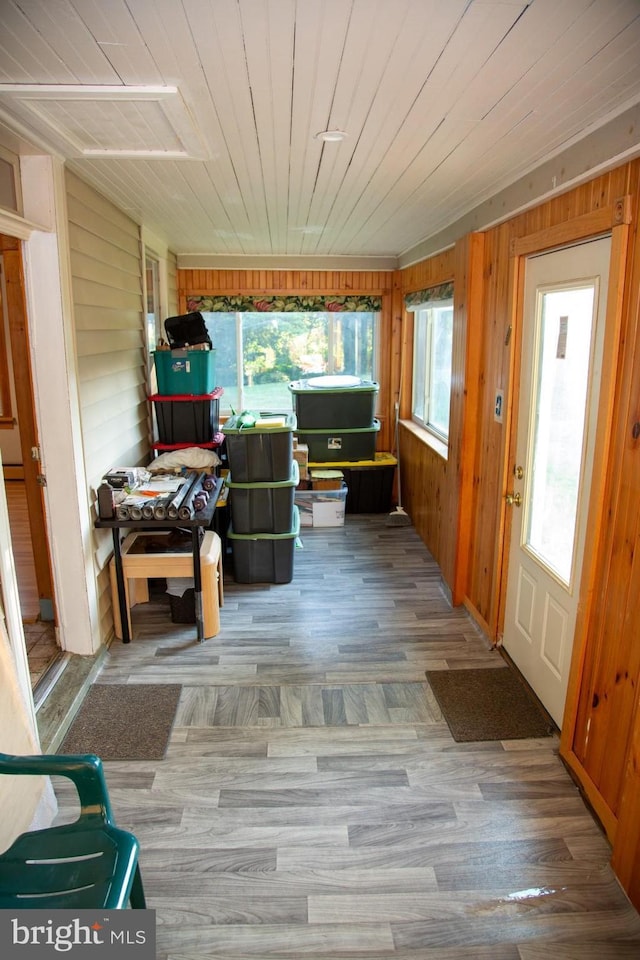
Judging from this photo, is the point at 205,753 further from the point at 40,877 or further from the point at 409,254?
the point at 409,254

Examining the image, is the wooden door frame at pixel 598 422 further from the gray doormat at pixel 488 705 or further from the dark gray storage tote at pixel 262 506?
the dark gray storage tote at pixel 262 506

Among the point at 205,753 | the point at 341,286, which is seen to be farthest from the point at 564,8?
the point at 341,286

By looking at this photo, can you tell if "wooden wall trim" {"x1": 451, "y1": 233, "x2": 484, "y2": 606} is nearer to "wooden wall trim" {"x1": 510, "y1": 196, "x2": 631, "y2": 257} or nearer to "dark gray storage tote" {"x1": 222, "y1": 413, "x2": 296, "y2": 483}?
"wooden wall trim" {"x1": 510, "y1": 196, "x2": 631, "y2": 257}

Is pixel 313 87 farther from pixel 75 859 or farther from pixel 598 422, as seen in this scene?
pixel 75 859

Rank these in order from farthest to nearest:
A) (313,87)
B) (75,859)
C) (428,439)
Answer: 1. (428,439)
2. (313,87)
3. (75,859)

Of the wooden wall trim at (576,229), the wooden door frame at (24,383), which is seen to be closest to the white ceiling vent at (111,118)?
the wooden door frame at (24,383)

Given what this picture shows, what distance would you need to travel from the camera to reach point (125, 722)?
277 centimetres

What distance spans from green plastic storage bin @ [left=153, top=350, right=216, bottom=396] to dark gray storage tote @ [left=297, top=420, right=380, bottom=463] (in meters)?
1.46

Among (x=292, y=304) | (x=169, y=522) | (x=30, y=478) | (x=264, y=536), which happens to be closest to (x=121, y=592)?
(x=169, y=522)

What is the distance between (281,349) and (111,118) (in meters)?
4.25

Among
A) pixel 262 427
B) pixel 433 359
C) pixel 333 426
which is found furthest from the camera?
pixel 333 426

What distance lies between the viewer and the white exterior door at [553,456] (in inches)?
93.3

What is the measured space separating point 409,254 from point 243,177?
9.68 feet

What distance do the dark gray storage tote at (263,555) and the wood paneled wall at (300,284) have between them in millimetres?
2817
